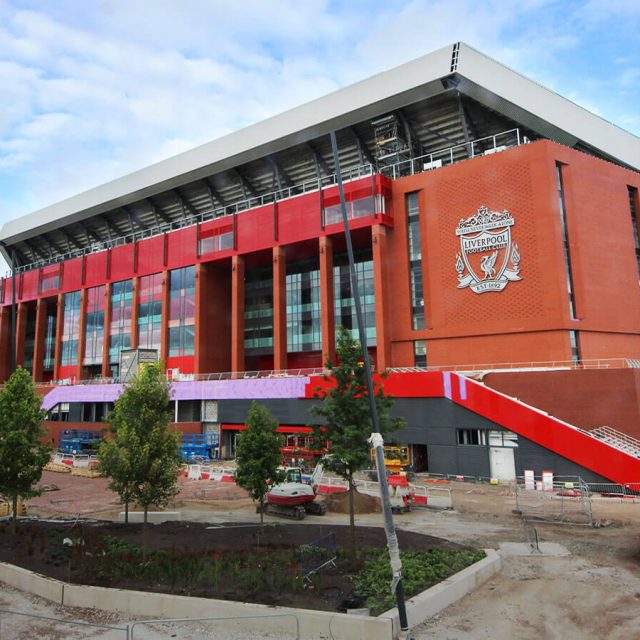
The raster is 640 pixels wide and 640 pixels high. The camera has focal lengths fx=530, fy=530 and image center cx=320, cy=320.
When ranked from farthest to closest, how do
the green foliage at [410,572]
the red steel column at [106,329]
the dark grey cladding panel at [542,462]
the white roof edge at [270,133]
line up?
1. the red steel column at [106,329]
2. the white roof edge at [270,133]
3. the dark grey cladding panel at [542,462]
4. the green foliage at [410,572]

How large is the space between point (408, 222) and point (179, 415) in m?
29.7

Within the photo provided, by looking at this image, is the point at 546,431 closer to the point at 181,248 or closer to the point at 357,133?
the point at 357,133

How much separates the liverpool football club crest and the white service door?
537 inches

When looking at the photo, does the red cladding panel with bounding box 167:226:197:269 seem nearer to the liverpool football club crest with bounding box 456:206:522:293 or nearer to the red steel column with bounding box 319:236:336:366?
the red steel column with bounding box 319:236:336:366

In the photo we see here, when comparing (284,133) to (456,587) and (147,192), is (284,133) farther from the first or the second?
(456,587)

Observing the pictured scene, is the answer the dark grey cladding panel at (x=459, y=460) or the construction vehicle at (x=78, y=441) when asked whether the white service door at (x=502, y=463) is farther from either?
the construction vehicle at (x=78, y=441)

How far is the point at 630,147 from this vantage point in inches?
2240

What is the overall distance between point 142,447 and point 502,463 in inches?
908

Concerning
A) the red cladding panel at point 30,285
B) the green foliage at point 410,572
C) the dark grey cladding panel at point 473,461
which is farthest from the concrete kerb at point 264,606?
the red cladding panel at point 30,285

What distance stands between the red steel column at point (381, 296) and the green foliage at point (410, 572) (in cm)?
2938

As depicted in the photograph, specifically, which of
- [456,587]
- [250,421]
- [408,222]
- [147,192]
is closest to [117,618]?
[456,587]

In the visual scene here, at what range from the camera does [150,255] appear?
2579 inches

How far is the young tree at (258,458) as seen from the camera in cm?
2084

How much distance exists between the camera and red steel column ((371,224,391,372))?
150 feet
